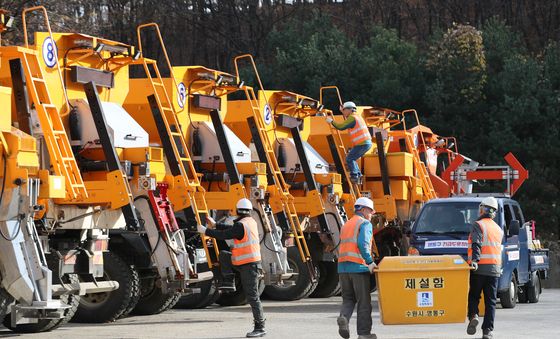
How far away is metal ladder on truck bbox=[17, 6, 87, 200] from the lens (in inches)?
492

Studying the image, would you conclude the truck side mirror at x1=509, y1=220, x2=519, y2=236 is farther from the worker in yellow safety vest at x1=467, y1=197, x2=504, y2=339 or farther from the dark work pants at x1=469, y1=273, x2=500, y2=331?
the dark work pants at x1=469, y1=273, x2=500, y2=331

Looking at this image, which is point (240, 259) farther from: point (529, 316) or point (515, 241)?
point (515, 241)

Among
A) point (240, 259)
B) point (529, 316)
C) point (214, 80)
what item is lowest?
point (529, 316)

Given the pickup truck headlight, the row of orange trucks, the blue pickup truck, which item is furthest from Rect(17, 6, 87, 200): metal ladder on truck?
the blue pickup truck

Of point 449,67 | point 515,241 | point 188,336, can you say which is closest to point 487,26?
point 449,67

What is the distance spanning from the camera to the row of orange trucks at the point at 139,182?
11.8m

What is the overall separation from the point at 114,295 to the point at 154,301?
127cm

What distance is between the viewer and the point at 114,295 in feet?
47.7

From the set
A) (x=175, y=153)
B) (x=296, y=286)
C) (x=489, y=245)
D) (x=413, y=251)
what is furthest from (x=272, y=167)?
(x=489, y=245)

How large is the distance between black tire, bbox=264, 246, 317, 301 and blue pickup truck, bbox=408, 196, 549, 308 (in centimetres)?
203

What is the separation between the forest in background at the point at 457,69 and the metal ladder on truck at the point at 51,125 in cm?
1157

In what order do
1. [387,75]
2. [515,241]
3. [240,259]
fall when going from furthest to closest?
[387,75] < [515,241] < [240,259]

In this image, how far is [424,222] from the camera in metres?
18.0

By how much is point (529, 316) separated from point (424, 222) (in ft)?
7.77
